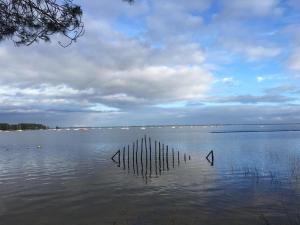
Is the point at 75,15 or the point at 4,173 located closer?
the point at 75,15

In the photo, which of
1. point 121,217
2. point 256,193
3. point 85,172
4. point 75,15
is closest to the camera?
point 75,15

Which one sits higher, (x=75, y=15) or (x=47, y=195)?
(x=75, y=15)

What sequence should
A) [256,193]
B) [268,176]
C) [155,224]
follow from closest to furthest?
[155,224], [256,193], [268,176]

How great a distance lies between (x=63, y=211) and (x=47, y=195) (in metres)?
5.80

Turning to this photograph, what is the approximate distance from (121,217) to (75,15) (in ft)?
46.6

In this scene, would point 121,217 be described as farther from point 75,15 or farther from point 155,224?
point 75,15

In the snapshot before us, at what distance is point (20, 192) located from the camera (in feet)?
102

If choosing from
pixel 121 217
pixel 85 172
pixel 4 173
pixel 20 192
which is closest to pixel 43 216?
pixel 121 217

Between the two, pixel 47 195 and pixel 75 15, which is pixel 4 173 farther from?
pixel 75 15

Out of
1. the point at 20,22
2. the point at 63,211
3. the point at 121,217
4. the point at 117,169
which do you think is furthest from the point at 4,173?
the point at 20,22

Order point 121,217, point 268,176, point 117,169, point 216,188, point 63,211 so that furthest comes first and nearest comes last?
1. point 117,169
2. point 268,176
3. point 216,188
4. point 63,211
5. point 121,217

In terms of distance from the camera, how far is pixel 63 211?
24328 mm

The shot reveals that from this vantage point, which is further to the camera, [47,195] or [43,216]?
[47,195]

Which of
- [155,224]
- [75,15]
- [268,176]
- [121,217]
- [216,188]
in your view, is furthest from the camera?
[268,176]
